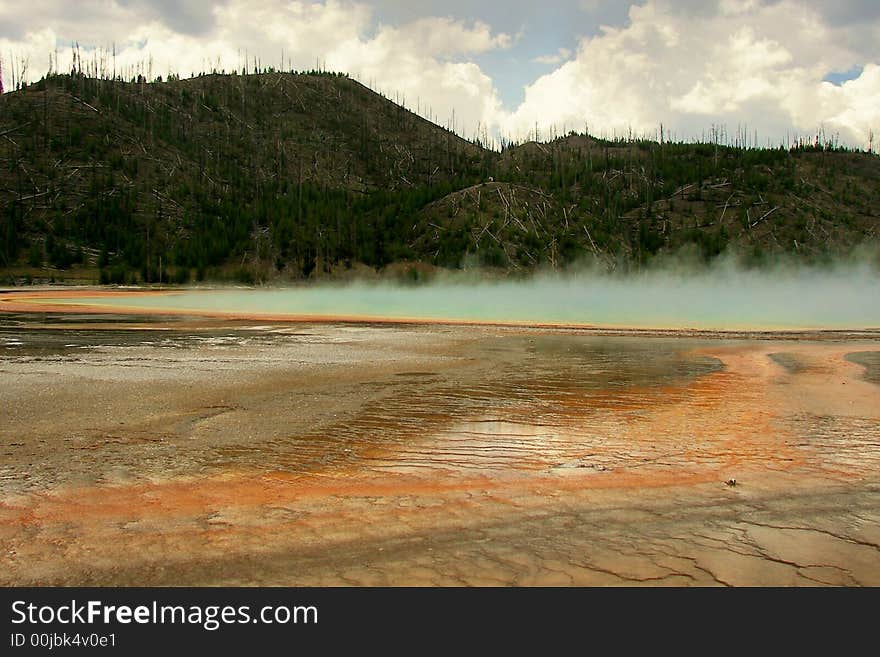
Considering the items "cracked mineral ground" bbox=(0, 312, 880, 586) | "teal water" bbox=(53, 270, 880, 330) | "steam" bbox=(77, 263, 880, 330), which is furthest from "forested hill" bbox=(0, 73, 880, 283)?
"cracked mineral ground" bbox=(0, 312, 880, 586)

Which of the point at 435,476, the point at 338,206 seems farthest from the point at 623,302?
the point at 338,206

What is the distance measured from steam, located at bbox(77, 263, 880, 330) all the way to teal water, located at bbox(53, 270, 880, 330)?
67mm

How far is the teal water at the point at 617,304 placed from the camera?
130ft

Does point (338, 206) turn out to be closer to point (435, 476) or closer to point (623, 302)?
point (623, 302)

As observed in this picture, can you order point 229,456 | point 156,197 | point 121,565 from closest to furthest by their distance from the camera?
point 121,565 < point 229,456 < point 156,197

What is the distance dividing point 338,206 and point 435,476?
112903 millimetres

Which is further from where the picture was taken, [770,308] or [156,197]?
[156,197]

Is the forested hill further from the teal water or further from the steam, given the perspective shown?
the teal water

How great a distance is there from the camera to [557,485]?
26.2 feet

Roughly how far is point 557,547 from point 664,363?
14621 mm

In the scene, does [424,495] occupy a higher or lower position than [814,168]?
lower

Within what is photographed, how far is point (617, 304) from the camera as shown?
172ft
